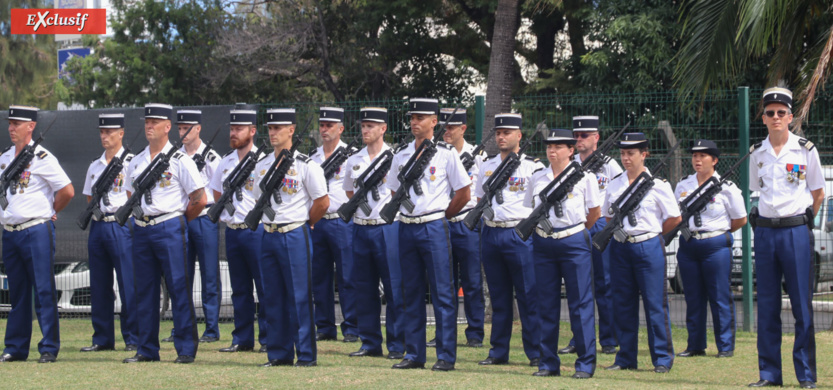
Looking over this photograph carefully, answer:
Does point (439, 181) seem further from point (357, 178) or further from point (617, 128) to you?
Answer: point (617, 128)

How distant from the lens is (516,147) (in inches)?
368

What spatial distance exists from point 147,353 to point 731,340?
5434mm

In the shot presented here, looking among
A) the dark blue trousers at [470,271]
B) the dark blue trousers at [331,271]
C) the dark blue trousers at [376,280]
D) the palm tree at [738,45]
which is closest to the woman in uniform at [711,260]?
the palm tree at [738,45]

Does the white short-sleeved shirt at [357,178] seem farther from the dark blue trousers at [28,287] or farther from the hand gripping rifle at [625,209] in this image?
the dark blue trousers at [28,287]

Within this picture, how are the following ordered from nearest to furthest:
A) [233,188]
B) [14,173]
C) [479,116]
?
[233,188], [14,173], [479,116]

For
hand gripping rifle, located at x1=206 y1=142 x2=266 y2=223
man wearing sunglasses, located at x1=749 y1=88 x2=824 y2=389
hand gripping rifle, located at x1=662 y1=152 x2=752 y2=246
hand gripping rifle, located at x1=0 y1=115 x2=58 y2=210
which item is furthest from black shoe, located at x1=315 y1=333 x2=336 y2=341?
man wearing sunglasses, located at x1=749 y1=88 x2=824 y2=389

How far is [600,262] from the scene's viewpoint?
10.0 meters

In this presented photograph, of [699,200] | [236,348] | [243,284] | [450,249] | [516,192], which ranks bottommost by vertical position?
[236,348]

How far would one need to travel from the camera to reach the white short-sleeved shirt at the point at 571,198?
8.19m

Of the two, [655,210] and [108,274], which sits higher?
A: [655,210]

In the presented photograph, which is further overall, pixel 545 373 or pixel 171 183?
pixel 171 183

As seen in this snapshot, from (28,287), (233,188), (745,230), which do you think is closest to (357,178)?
(233,188)

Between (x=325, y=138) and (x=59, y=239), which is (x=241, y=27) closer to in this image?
(x=59, y=239)

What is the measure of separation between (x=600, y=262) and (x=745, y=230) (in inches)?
94.7
